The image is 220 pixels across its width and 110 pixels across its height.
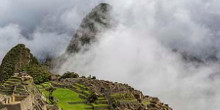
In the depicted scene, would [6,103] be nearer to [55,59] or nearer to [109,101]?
[109,101]

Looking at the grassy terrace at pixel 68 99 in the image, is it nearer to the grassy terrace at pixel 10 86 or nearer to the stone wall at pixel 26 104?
the grassy terrace at pixel 10 86

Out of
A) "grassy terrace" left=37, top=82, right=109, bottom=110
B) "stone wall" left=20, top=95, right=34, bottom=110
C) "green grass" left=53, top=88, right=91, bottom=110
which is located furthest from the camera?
"grassy terrace" left=37, top=82, right=109, bottom=110

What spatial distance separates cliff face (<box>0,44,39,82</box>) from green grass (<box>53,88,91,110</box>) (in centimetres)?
2630

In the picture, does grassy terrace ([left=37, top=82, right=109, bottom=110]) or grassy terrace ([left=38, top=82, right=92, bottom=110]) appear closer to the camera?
grassy terrace ([left=38, top=82, right=92, bottom=110])

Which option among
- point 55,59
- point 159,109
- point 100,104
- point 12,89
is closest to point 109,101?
point 100,104

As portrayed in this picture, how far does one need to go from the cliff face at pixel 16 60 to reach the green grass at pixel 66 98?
26.3 m

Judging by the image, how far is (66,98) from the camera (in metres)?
62.4

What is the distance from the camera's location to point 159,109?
191 ft

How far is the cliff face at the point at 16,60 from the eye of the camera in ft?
303

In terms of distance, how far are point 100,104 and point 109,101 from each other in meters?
2.25

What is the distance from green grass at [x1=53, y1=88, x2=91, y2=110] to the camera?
183ft

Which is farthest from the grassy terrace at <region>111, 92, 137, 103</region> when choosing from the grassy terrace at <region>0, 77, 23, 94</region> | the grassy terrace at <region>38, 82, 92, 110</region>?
the grassy terrace at <region>0, 77, 23, 94</region>

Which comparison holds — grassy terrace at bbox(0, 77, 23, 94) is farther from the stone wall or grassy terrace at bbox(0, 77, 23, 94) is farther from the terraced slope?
the stone wall

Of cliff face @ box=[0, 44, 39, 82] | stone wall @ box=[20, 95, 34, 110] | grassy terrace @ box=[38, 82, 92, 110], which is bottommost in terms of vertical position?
stone wall @ box=[20, 95, 34, 110]
